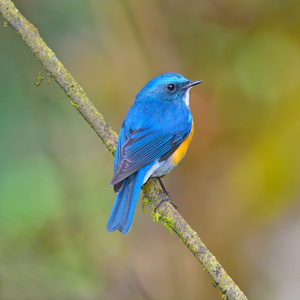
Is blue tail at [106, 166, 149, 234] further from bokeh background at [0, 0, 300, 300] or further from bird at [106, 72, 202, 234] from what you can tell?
bokeh background at [0, 0, 300, 300]

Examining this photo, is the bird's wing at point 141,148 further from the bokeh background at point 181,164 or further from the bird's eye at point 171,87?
the bokeh background at point 181,164

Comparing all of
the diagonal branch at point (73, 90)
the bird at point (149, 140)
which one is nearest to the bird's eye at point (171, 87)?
the bird at point (149, 140)

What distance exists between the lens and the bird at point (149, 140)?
369 centimetres

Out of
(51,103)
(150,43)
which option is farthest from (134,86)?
(51,103)

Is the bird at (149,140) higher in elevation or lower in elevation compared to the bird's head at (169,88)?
lower

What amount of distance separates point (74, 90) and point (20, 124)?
1.91 meters

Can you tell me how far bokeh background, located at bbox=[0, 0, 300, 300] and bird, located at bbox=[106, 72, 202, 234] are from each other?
919 mm

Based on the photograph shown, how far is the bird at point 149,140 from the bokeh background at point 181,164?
0.92 meters

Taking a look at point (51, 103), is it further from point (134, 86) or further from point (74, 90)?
point (74, 90)

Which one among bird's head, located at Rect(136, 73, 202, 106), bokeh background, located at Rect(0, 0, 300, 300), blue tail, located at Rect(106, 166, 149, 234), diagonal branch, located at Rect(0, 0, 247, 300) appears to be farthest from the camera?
bokeh background, located at Rect(0, 0, 300, 300)

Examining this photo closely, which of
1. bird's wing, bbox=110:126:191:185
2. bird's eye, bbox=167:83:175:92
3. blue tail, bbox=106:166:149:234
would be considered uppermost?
bird's eye, bbox=167:83:175:92

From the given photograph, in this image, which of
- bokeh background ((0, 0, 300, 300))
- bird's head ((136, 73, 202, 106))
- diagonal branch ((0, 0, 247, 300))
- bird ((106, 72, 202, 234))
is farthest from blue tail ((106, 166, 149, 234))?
bokeh background ((0, 0, 300, 300))

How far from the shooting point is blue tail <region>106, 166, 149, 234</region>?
3609 mm

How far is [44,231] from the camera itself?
15.5 ft
